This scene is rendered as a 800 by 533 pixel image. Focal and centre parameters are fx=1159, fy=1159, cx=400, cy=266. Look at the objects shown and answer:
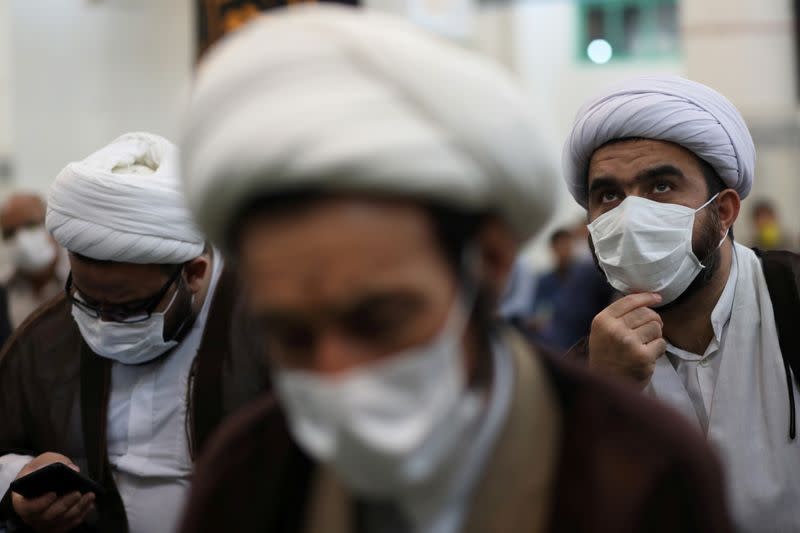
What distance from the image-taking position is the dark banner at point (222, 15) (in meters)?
5.40

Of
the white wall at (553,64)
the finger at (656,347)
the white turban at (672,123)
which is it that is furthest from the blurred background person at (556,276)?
the finger at (656,347)

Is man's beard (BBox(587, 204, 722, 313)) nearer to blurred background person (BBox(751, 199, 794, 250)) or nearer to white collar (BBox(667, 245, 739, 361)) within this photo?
white collar (BBox(667, 245, 739, 361))

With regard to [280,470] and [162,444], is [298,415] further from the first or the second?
[162,444]

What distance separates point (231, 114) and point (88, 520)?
6.33 ft

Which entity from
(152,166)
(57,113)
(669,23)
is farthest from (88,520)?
(669,23)

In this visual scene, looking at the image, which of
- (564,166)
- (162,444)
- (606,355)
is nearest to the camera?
(606,355)

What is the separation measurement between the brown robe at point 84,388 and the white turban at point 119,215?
234 mm

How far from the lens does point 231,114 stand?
63.0 inches

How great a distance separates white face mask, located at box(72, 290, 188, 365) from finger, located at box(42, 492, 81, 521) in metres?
0.39

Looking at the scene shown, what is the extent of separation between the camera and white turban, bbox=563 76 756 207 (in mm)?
3125

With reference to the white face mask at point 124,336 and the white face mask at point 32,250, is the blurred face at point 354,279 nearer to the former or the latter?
the white face mask at point 124,336

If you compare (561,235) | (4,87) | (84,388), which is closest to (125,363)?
(84,388)

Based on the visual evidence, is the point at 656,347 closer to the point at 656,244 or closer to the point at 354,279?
the point at 656,244

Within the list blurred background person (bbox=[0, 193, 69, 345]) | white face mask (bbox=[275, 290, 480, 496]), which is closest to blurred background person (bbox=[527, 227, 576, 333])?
blurred background person (bbox=[0, 193, 69, 345])
